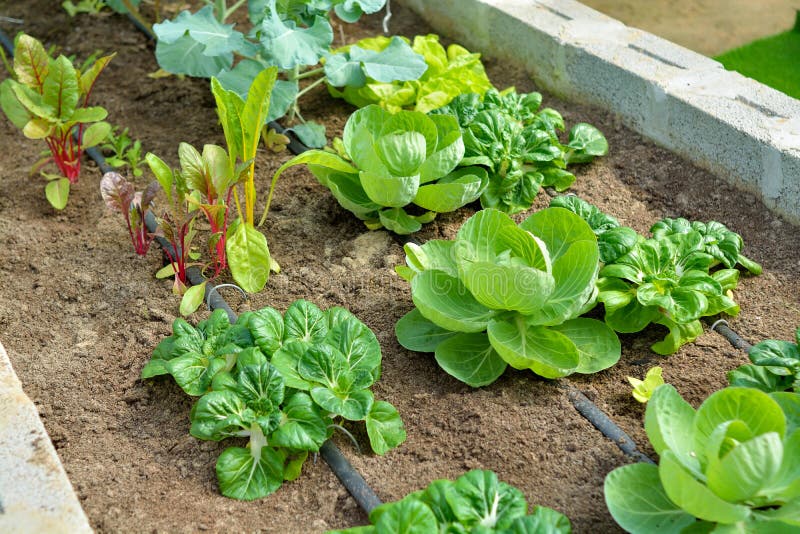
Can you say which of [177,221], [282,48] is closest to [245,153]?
[177,221]

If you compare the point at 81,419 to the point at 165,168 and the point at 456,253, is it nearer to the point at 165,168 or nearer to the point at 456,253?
the point at 165,168

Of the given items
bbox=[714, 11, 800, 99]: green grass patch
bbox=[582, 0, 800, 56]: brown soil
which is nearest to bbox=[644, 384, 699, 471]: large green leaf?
bbox=[714, 11, 800, 99]: green grass patch

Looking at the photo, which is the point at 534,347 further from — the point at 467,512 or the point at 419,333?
the point at 467,512

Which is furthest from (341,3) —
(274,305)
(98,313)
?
(98,313)

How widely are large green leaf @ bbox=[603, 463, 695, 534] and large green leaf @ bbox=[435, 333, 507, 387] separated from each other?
41cm

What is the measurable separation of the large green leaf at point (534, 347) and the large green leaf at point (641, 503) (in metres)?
0.32

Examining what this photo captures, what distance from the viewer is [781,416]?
5.24ft

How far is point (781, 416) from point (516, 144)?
1.19 m

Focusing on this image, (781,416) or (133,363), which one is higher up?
(781,416)

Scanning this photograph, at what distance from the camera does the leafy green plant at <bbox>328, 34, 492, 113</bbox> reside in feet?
9.23

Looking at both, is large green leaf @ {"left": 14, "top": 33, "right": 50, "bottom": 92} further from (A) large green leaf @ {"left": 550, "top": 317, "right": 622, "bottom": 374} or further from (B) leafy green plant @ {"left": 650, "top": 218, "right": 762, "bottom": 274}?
(B) leafy green plant @ {"left": 650, "top": 218, "right": 762, "bottom": 274}

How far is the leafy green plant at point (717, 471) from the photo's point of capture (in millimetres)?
1495

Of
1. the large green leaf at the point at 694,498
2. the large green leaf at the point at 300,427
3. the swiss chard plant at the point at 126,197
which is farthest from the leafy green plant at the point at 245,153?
the large green leaf at the point at 694,498

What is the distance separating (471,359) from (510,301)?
189 millimetres
